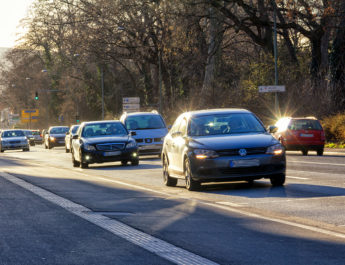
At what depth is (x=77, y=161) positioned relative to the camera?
26484 mm

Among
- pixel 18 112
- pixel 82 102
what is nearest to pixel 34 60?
pixel 82 102

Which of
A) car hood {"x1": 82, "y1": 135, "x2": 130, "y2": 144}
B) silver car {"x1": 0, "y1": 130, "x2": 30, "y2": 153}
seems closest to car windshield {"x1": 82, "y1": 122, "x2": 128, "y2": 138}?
car hood {"x1": 82, "y1": 135, "x2": 130, "y2": 144}

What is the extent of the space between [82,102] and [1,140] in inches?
1692

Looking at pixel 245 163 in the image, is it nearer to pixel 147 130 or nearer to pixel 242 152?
pixel 242 152

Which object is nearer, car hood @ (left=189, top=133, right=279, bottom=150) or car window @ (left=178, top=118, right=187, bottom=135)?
car hood @ (left=189, top=133, right=279, bottom=150)

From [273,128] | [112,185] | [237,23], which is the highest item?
[237,23]

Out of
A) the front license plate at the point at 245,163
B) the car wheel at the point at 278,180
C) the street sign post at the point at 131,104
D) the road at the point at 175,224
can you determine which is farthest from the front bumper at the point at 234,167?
the street sign post at the point at 131,104

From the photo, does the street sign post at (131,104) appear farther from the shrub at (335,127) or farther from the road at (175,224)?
the road at (175,224)

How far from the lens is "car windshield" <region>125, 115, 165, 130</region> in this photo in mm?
32250

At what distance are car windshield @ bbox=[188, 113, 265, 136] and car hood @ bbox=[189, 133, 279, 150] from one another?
0.41 metres

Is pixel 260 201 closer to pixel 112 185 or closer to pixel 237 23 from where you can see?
pixel 112 185

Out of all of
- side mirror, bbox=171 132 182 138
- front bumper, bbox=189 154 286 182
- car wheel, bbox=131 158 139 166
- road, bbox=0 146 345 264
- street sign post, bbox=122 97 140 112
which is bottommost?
car wheel, bbox=131 158 139 166

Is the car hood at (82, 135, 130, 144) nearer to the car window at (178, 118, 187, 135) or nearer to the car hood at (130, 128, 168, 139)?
the car hood at (130, 128, 168, 139)

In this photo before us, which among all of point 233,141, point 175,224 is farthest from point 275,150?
point 175,224
